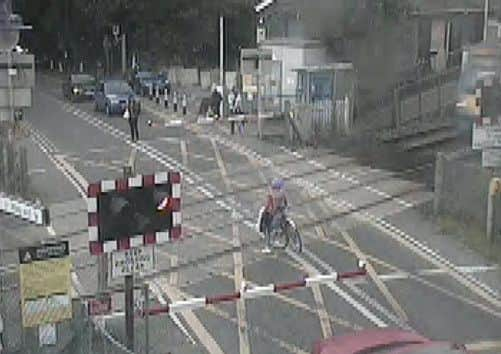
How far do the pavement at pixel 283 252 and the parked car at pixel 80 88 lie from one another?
29.3 ft

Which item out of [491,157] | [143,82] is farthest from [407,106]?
[143,82]

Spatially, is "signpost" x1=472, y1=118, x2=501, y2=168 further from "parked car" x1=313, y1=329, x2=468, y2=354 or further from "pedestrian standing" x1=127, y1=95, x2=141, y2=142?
"pedestrian standing" x1=127, y1=95, x2=141, y2=142

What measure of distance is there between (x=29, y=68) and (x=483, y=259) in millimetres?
5483

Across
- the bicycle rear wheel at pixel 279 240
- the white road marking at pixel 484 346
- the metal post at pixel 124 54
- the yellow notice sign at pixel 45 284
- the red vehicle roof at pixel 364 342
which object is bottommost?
the white road marking at pixel 484 346

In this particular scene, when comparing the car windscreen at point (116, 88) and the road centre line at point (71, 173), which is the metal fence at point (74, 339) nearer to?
the road centre line at point (71, 173)

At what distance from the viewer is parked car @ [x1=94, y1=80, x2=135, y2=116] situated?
22422mm

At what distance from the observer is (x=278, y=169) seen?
14.7 meters

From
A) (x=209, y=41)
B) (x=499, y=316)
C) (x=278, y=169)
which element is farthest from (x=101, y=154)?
(x=209, y=41)

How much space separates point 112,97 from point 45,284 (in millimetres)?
17654

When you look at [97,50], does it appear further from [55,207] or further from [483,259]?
[483,259]

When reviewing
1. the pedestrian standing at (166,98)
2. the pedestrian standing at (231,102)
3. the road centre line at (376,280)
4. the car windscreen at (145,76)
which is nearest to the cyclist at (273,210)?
the road centre line at (376,280)

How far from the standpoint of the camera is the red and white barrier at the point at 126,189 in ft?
17.2

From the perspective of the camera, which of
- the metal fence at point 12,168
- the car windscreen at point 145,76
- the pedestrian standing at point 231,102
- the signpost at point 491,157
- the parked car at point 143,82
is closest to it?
the signpost at point 491,157

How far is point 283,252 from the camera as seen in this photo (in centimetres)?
1009
